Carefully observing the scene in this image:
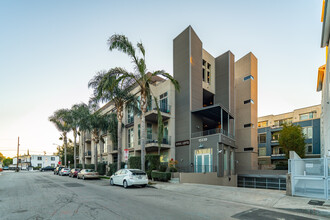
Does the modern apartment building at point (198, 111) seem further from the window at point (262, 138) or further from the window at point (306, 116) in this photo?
the window at point (306, 116)

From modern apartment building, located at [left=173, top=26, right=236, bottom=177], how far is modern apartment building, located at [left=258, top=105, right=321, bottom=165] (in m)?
19.6

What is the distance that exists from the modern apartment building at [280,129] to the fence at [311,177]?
120ft

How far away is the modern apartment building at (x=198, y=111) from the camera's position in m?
26.4

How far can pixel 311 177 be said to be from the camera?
1148cm

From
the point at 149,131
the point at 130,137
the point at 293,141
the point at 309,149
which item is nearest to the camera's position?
the point at 149,131

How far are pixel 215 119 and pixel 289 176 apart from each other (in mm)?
22229

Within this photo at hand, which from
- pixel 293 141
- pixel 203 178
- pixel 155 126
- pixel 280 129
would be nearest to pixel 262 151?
pixel 280 129

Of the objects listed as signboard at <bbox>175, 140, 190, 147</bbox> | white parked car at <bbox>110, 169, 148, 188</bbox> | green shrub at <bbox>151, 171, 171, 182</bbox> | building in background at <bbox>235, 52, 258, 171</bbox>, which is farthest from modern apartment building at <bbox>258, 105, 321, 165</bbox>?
white parked car at <bbox>110, 169, 148, 188</bbox>

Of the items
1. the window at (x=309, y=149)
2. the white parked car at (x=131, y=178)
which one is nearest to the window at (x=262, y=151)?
the window at (x=309, y=149)

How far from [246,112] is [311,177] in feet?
90.5

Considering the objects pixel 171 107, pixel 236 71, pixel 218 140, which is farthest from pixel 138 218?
pixel 236 71

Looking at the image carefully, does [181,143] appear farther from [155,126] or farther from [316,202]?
[316,202]

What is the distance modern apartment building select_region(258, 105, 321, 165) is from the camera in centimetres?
4447

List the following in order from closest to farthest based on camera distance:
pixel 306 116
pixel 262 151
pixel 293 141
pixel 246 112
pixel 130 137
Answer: pixel 130 137 → pixel 293 141 → pixel 246 112 → pixel 306 116 → pixel 262 151
